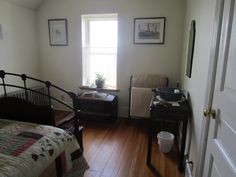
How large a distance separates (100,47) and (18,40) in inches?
62.3

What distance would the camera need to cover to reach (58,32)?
3.64m

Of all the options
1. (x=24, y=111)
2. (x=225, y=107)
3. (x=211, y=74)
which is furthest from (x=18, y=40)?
(x=225, y=107)

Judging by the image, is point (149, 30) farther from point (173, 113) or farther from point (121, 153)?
point (121, 153)

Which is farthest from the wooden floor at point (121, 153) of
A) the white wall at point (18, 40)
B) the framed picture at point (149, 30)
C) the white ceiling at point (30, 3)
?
the white ceiling at point (30, 3)

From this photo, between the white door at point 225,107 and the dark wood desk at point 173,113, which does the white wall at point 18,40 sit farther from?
the white door at point 225,107

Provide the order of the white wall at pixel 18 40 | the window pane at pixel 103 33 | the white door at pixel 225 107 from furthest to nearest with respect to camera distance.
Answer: the window pane at pixel 103 33
the white wall at pixel 18 40
the white door at pixel 225 107

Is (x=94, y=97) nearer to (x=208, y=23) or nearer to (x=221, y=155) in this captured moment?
(x=208, y=23)

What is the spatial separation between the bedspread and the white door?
1084 mm

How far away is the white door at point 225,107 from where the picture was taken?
870 millimetres

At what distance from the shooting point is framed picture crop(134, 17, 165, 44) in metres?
3.12

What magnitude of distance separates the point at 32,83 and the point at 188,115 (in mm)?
Answer: 3263

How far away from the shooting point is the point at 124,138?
2754 millimetres

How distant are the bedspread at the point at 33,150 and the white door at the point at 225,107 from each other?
3.56 ft

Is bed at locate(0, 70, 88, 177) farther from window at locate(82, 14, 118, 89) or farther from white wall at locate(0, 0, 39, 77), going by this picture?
window at locate(82, 14, 118, 89)
